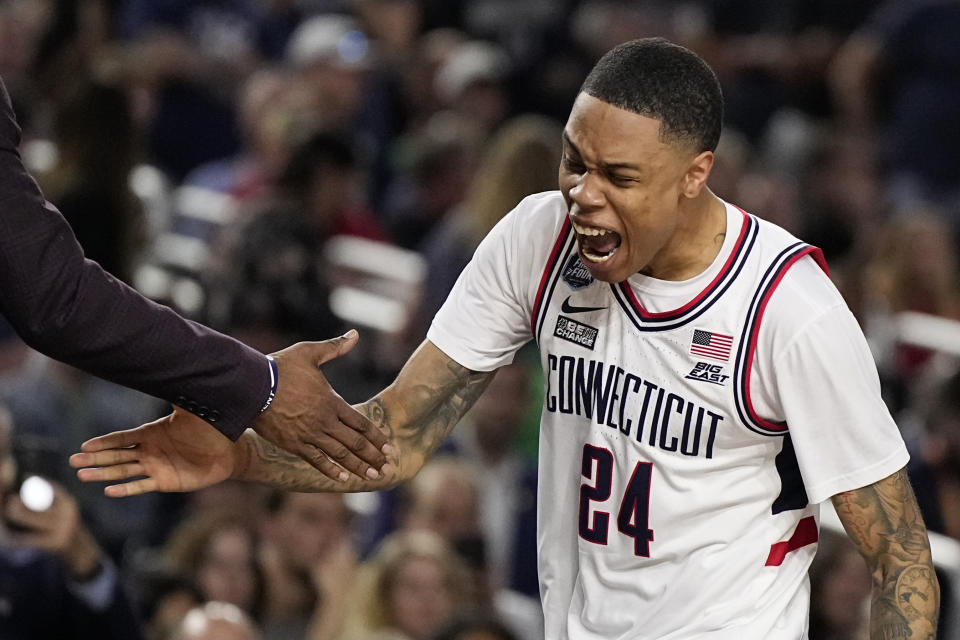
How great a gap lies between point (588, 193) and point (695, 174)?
0.72 ft

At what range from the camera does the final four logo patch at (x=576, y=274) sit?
3.46 m

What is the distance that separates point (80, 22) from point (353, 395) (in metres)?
3.68

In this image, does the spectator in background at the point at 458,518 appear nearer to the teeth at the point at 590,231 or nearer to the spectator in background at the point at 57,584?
the spectator in background at the point at 57,584

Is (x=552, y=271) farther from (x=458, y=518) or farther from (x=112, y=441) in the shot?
(x=458, y=518)

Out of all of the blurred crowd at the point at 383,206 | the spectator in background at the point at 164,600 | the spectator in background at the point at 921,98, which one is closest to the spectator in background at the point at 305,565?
the blurred crowd at the point at 383,206

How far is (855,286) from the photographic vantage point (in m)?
7.42

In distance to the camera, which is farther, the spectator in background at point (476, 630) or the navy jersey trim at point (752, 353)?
the spectator in background at point (476, 630)

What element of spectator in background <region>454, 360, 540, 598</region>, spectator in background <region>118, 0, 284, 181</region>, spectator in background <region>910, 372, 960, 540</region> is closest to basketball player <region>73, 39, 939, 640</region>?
spectator in background <region>454, 360, 540, 598</region>

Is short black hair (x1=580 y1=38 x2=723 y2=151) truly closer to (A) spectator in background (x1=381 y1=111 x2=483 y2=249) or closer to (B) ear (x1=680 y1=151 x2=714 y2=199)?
(B) ear (x1=680 y1=151 x2=714 y2=199)

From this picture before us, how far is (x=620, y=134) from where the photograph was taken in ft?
10.4

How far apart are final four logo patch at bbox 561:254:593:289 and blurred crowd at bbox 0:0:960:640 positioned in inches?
58.8

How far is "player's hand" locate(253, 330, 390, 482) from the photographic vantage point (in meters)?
3.45

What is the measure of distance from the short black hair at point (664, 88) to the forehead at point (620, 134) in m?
0.01

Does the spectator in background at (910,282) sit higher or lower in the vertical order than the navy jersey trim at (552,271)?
lower
